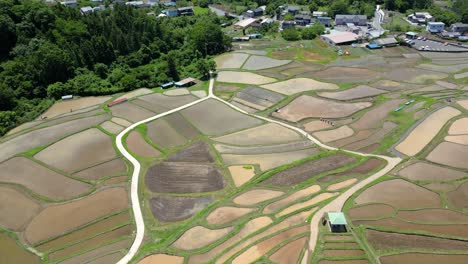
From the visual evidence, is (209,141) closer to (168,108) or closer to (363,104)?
(168,108)

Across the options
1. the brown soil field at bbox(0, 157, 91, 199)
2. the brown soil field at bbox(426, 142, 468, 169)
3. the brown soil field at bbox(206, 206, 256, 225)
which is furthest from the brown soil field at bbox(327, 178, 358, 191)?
the brown soil field at bbox(0, 157, 91, 199)

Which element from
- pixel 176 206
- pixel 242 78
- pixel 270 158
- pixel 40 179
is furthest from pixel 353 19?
pixel 40 179

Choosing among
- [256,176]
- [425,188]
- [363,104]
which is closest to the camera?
[425,188]

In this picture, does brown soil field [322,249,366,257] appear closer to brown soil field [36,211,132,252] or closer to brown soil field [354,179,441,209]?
brown soil field [354,179,441,209]

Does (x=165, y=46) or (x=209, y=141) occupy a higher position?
(x=165, y=46)

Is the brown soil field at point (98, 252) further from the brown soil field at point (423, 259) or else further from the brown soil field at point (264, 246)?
the brown soil field at point (423, 259)

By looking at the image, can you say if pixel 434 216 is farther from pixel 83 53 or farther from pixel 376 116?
pixel 83 53

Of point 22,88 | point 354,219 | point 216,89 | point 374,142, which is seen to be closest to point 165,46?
point 216,89
